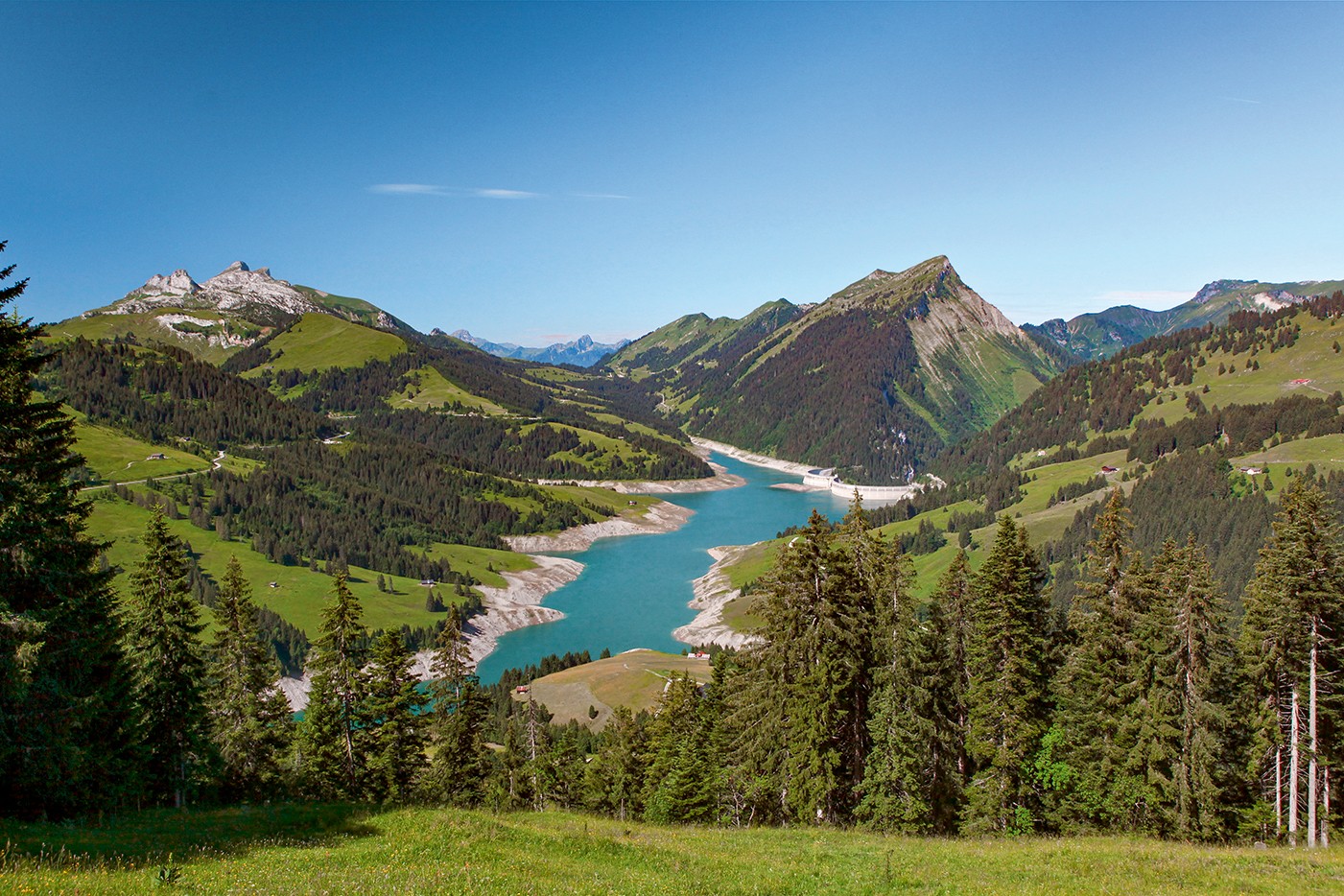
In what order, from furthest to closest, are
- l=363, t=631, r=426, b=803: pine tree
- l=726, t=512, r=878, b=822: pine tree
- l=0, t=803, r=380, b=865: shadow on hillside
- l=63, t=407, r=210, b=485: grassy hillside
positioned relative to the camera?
1. l=63, t=407, r=210, b=485: grassy hillside
2. l=363, t=631, r=426, b=803: pine tree
3. l=726, t=512, r=878, b=822: pine tree
4. l=0, t=803, r=380, b=865: shadow on hillside

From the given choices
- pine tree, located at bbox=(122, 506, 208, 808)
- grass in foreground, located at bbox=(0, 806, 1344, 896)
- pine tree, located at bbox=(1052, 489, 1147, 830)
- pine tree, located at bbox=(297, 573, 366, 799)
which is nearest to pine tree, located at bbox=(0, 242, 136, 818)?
grass in foreground, located at bbox=(0, 806, 1344, 896)

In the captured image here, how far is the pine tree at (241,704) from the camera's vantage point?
115 ft

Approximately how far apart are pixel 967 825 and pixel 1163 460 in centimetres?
15164

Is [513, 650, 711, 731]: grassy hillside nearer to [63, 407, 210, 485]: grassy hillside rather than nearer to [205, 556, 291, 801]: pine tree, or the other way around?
[205, 556, 291, 801]: pine tree

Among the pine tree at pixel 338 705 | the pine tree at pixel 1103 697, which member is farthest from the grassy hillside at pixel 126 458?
the pine tree at pixel 1103 697

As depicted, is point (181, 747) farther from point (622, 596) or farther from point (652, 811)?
point (622, 596)

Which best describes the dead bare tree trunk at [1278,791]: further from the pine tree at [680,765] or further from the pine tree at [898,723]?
the pine tree at [680,765]

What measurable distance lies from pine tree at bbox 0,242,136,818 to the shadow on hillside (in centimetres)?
218

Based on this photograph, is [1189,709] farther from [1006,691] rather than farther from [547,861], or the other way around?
[547,861]

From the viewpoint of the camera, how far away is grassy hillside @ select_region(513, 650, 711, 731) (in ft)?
251

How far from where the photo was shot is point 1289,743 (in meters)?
28.2

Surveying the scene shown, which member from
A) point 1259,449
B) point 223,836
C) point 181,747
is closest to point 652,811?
point 181,747

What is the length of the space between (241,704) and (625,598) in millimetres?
103455

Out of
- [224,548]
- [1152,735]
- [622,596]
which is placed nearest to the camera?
[1152,735]
